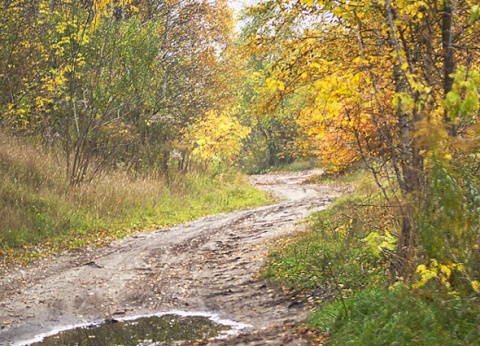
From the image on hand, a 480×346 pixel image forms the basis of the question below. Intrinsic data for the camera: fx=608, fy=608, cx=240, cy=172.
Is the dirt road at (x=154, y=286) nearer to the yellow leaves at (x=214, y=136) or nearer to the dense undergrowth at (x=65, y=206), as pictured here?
the dense undergrowth at (x=65, y=206)

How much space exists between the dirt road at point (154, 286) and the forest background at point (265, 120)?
2.17 ft

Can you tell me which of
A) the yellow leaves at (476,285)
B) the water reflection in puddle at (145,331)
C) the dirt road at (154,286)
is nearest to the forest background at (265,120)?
the yellow leaves at (476,285)

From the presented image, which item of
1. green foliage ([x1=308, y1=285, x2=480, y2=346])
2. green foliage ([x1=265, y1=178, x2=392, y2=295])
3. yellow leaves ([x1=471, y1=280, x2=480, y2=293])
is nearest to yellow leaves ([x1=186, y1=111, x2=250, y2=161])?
green foliage ([x1=265, y1=178, x2=392, y2=295])

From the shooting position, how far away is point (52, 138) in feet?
58.9

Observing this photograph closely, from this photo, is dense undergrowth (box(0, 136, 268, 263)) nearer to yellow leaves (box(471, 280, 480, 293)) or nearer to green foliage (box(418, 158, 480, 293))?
green foliage (box(418, 158, 480, 293))

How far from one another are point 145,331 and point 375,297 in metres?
3.03

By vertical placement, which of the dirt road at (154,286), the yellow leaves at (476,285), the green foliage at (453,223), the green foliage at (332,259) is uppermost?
the green foliage at (453,223)

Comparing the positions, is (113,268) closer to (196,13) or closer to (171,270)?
(171,270)

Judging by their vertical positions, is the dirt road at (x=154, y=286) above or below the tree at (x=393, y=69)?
below

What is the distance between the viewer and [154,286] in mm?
10211

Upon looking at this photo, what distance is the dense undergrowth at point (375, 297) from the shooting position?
494 cm

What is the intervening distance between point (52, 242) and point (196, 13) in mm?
→ 13819

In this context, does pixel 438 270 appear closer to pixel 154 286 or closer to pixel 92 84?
pixel 154 286

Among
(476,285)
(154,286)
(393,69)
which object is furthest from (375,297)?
(154,286)
